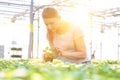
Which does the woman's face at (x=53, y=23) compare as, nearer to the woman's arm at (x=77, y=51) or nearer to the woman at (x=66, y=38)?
the woman at (x=66, y=38)

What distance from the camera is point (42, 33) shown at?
71.8 feet

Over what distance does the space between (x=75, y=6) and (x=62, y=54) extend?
13.6 m

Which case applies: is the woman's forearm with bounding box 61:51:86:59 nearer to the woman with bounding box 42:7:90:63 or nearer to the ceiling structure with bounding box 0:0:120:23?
the woman with bounding box 42:7:90:63

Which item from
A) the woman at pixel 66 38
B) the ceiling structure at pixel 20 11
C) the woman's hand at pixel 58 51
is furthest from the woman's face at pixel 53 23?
the ceiling structure at pixel 20 11

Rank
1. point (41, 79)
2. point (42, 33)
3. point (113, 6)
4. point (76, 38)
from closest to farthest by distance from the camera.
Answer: point (41, 79) → point (76, 38) → point (113, 6) → point (42, 33)

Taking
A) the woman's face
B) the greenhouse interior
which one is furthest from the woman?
the greenhouse interior

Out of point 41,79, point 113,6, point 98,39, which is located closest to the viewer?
point 41,79

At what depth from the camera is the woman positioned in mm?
3570

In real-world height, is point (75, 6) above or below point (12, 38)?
above

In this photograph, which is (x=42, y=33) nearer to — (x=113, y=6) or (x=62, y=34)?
(x=113, y=6)

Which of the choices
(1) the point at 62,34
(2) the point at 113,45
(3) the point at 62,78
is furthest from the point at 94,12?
(3) the point at 62,78

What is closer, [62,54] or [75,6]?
[62,54]

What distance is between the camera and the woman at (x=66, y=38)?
357cm

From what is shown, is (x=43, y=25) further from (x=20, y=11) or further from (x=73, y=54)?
(x=73, y=54)
